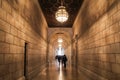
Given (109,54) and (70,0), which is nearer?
(109,54)

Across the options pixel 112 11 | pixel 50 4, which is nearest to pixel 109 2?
pixel 112 11

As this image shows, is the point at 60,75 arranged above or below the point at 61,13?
below

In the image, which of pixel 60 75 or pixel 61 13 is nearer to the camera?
pixel 61 13

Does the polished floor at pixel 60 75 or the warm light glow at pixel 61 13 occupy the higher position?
the warm light glow at pixel 61 13

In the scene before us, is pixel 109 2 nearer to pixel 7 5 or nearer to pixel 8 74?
pixel 7 5

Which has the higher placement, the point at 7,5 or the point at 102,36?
the point at 7,5

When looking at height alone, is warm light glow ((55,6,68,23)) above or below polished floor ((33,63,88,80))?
above

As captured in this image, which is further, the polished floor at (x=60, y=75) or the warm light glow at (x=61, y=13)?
the warm light glow at (x=61, y=13)

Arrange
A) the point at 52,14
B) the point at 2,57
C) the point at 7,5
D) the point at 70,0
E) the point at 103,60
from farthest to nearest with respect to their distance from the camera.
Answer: the point at 52,14, the point at 70,0, the point at 103,60, the point at 7,5, the point at 2,57

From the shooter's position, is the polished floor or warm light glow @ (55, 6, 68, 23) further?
warm light glow @ (55, 6, 68, 23)

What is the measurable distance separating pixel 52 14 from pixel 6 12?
14.0 m

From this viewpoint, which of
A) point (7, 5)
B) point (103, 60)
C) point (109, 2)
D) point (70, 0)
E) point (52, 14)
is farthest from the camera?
point (52, 14)

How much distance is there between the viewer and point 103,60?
348 inches

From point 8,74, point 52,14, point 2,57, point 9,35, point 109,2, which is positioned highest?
point 52,14
